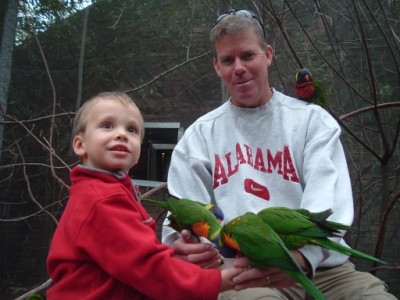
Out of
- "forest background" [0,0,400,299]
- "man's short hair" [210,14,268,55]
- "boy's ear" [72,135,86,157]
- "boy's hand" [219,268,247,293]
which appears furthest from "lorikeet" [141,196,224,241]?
"forest background" [0,0,400,299]

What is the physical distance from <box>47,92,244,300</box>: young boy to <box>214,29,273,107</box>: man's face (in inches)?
22.9

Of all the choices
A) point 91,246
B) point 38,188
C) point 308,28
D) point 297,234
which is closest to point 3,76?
point 38,188

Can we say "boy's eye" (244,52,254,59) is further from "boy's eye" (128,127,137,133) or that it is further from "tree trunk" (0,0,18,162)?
"tree trunk" (0,0,18,162)

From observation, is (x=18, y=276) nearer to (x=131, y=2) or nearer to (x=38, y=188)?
(x=38, y=188)

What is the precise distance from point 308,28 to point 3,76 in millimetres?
2659

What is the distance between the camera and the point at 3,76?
3.44 m

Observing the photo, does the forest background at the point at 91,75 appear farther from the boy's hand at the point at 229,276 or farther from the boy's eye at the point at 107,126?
the boy's hand at the point at 229,276

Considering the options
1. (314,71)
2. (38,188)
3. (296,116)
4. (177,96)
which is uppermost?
(314,71)

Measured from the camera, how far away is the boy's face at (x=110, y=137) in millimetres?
1219

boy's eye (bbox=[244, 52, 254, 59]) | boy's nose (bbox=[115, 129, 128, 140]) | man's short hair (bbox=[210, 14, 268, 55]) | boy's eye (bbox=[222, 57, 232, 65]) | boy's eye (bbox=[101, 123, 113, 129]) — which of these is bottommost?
boy's nose (bbox=[115, 129, 128, 140])

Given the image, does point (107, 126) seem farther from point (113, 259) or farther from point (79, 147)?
point (113, 259)

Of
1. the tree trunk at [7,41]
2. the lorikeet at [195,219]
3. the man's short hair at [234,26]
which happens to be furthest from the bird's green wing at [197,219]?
the tree trunk at [7,41]

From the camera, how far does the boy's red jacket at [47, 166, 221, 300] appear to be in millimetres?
1029

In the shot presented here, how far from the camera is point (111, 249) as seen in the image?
1.04 meters
